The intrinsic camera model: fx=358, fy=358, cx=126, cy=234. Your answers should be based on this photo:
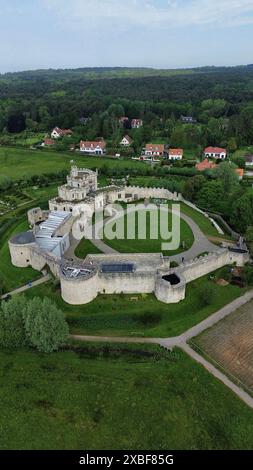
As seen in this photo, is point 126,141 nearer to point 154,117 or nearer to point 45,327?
point 154,117

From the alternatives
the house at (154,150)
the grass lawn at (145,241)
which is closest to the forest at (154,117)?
the house at (154,150)

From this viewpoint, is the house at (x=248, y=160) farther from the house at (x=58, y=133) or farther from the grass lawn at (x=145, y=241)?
the house at (x=58, y=133)

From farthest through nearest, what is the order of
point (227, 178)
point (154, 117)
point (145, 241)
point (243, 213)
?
point (154, 117) < point (227, 178) < point (243, 213) < point (145, 241)

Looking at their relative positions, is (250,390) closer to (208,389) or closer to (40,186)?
(208,389)

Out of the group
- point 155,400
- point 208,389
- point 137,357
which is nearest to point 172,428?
point 155,400

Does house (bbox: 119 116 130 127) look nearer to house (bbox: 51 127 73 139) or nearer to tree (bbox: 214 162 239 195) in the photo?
house (bbox: 51 127 73 139)

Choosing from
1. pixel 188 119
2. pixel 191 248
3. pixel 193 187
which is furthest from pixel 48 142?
pixel 191 248

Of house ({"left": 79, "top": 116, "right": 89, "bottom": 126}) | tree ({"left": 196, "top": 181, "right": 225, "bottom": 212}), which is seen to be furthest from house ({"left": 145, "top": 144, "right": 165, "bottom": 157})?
house ({"left": 79, "top": 116, "right": 89, "bottom": 126})
